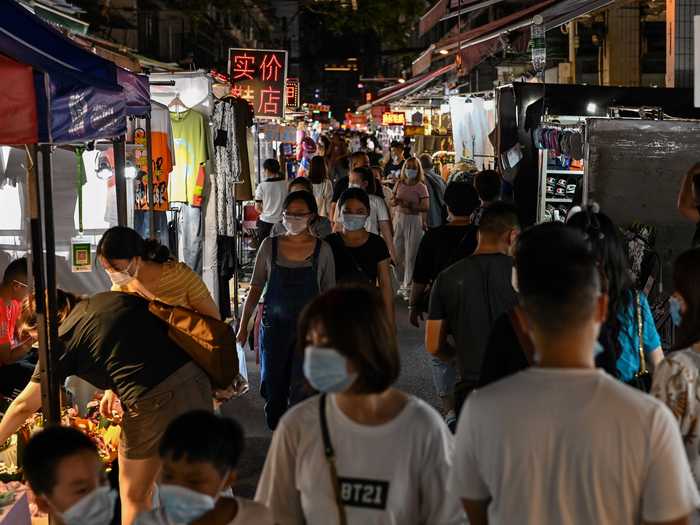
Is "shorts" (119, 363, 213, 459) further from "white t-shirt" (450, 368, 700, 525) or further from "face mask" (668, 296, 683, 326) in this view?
"white t-shirt" (450, 368, 700, 525)

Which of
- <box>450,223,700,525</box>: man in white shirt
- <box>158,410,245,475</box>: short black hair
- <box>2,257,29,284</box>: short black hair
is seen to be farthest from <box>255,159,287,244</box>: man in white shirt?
<box>450,223,700,525</box>: man in white shirt

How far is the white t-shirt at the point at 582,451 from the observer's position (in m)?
2.67

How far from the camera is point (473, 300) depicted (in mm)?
5703

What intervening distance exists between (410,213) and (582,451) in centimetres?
1260

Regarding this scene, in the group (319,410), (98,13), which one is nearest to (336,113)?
(98,13)

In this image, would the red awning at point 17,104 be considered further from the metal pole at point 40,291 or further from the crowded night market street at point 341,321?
the metal pole at point 40,291

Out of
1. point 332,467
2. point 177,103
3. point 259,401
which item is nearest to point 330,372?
point 332,467

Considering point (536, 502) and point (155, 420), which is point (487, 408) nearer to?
point (536, 502)

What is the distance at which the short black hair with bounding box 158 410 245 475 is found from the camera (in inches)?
119

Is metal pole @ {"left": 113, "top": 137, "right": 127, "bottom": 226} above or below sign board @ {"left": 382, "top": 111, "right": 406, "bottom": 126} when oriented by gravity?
below

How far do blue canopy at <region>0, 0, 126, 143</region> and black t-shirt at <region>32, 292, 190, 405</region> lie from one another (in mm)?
934

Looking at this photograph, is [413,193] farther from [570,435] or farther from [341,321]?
[570,435]

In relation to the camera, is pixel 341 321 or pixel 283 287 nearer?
pixel 341 321

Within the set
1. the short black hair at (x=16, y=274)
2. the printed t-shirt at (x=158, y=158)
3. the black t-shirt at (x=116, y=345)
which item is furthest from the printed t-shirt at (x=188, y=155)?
the black t-shirt at (x=116, y=345)
